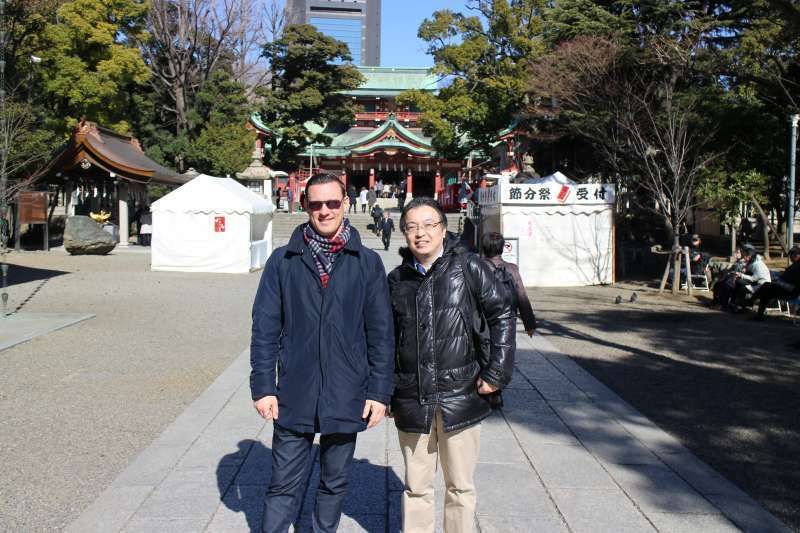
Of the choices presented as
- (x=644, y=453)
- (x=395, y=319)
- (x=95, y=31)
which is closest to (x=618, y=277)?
(x=644, y=453)

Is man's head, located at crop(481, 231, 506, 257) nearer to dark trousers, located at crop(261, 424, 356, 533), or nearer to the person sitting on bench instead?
dark trousers, located at crop(261, 424, 356, 533)

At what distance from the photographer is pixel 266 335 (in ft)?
9.38

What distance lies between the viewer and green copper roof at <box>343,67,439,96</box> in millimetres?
44312

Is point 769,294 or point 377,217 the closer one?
point 769,294

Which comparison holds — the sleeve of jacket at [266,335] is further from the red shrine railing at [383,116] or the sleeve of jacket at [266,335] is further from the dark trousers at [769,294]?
the red shrine railing at [383,116]

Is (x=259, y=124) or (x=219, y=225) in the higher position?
(x=259, y=124)

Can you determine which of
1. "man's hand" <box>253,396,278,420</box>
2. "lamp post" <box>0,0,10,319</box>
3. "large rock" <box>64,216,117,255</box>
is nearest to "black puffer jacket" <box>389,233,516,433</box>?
"man's hand" <box>253,396,278,420</box>

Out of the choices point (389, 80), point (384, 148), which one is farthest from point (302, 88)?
point (389, 80)

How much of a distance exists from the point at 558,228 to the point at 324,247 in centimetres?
1339

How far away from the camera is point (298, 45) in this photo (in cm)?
3409

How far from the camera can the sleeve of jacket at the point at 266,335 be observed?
2838mm

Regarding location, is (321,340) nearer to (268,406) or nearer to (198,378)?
(268,406)

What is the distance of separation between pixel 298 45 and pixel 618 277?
2200 centimetres

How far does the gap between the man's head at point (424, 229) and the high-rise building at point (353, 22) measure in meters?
125
